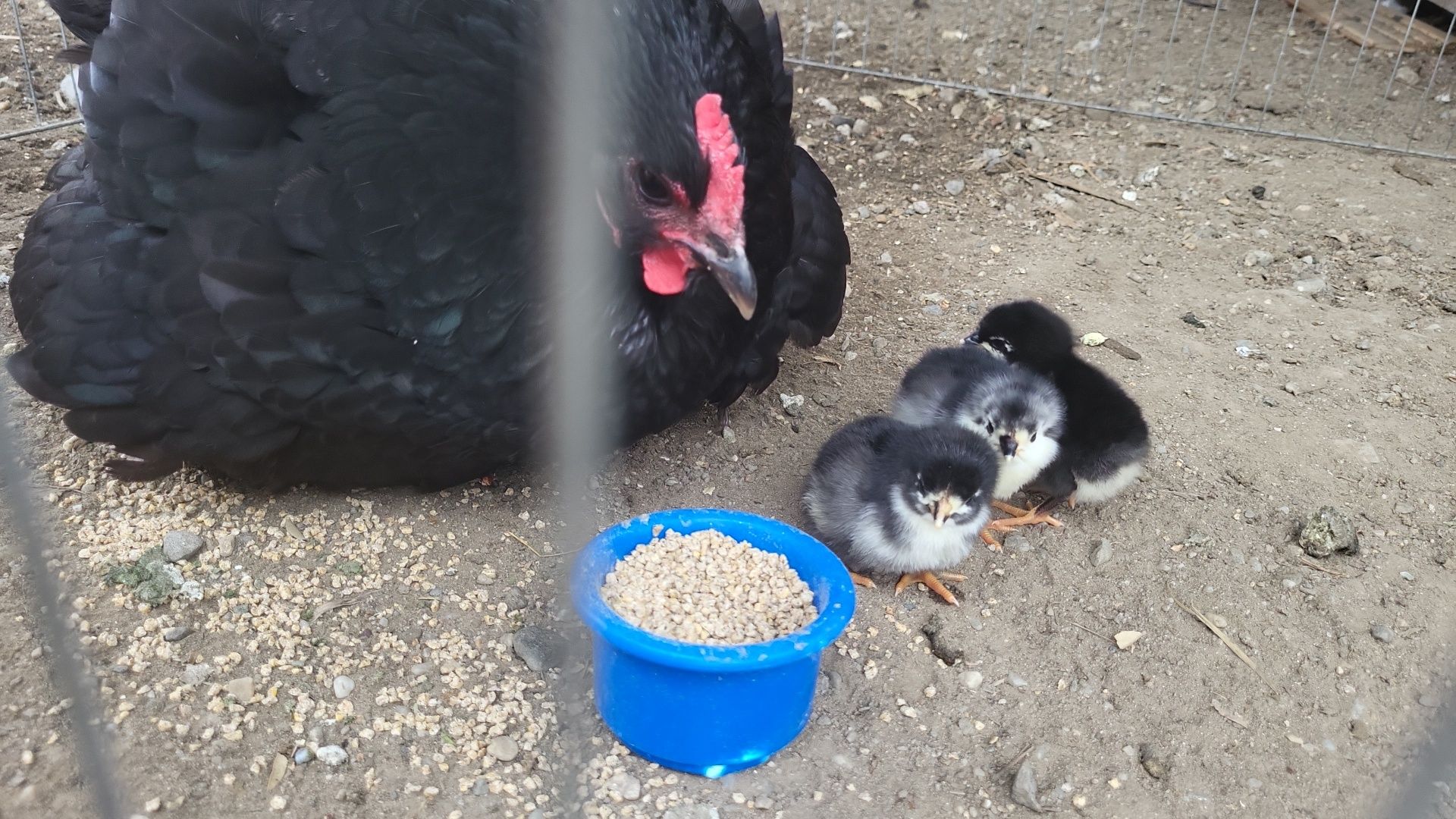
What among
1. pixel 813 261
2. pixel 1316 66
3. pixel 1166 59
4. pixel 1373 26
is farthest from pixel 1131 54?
pixel 813 261

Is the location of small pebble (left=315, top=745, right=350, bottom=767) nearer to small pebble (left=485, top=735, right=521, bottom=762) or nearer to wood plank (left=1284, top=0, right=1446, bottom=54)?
small pebble (left=485, top=735, right=521, bottom=762)

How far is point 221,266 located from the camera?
7.47 ft

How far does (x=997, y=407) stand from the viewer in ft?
8.73

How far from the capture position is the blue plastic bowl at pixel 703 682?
1879 millimetres

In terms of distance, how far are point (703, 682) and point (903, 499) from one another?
0.69 m

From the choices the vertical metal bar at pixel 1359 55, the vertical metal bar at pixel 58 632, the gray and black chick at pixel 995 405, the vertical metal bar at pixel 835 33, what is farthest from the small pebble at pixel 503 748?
the vertical metal bar at pixel 1359 55

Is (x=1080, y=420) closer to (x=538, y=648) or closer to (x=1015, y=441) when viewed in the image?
(x=1015, y=441)

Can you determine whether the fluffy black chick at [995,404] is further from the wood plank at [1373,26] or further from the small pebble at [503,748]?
the wood plank at [1373,26]

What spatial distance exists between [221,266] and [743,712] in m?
1.41

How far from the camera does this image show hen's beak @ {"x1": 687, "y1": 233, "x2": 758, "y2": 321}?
2096mm

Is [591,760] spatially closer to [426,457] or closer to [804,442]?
[426,457]

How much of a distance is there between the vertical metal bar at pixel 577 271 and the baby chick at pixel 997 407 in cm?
84

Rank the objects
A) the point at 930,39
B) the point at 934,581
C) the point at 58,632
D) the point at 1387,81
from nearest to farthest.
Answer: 1. the point at 58,632
2. the point at 934,581
3. the point at 1387,81
4. the point at 930,39

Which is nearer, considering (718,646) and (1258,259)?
(718,646)
